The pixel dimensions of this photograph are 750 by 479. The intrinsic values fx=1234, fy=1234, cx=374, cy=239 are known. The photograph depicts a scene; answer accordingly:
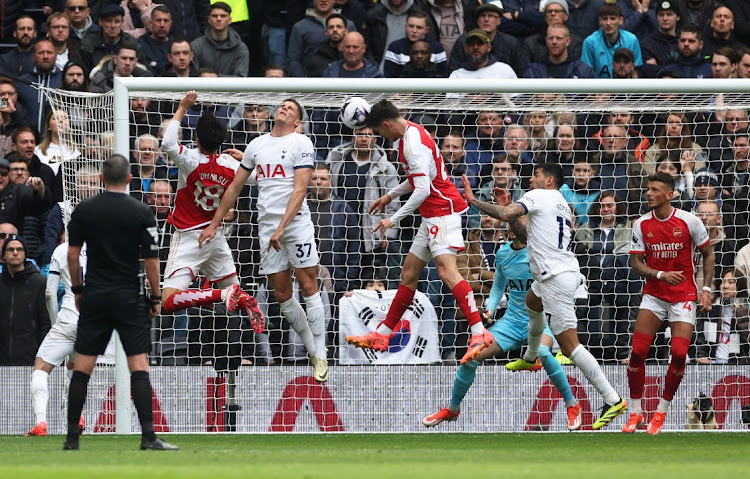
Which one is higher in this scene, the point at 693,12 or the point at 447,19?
the point at 693,12

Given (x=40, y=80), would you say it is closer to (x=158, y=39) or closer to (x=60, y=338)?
(x=158, y=39)

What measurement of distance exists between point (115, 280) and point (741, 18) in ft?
41.7

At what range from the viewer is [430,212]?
1280cm

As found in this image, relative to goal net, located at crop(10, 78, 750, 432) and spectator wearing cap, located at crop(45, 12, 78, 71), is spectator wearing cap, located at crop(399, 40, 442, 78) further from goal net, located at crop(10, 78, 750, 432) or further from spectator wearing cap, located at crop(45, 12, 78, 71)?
spectator wearing cap, located at crop(45, 12, 78, 71)

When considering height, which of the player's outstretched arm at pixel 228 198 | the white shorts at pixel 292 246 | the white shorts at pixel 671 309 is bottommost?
the white shorts at pixel 671 309

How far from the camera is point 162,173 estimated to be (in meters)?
15.6

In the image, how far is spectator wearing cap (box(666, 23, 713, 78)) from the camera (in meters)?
17.6

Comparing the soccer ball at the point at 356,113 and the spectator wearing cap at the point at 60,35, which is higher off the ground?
the spectator wearing cap at the point at 60,35

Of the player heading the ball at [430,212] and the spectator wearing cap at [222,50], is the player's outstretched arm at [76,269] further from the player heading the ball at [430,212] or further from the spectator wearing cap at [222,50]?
the spectator wearing cap at [222,50]

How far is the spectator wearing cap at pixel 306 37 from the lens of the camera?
18.2 metres

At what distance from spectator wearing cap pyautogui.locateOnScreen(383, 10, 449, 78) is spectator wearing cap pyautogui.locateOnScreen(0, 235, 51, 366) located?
5.92 metres

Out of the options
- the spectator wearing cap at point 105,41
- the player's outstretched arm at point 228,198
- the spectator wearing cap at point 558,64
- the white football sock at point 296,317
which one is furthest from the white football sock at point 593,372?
the spectator wearing cap at point 105,41

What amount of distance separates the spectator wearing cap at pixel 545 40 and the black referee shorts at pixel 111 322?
947 cm

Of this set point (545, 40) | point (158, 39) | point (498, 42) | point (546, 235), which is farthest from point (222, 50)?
point (546, 235)
